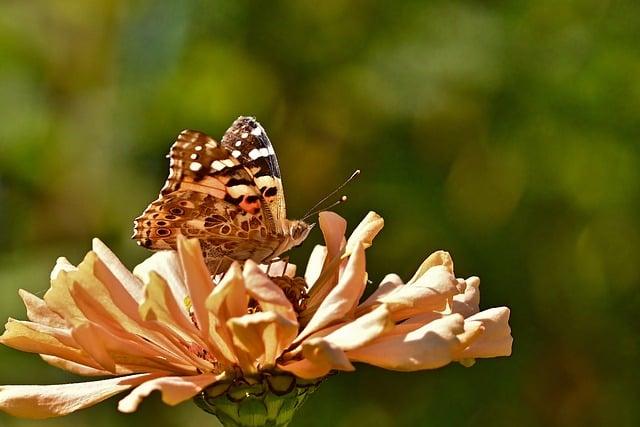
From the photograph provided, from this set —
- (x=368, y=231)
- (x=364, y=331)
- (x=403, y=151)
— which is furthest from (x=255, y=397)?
(x=403, y=151)

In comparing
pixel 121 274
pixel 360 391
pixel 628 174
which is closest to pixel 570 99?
pixel 628 174

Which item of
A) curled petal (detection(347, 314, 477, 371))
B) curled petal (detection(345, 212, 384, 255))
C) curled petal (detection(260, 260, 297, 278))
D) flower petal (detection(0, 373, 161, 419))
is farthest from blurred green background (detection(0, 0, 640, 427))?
curled petal (detection(347, 314, 477, 371))

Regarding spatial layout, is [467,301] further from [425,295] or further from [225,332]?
[225,332]

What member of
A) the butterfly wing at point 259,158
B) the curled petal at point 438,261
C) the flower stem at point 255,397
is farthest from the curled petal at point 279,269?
the flower stem at point 255,397

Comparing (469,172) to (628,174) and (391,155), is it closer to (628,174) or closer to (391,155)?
(391,155)

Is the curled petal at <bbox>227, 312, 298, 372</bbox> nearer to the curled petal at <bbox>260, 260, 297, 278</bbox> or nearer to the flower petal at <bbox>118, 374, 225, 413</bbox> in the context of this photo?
the flower petal at <bbox>118, 374, 225, 413</bbox>

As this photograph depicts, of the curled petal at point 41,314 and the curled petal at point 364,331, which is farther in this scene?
the curled petal at point 41,314

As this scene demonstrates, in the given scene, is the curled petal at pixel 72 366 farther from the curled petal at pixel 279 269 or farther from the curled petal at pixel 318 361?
the curled petal at pixel 279 269
